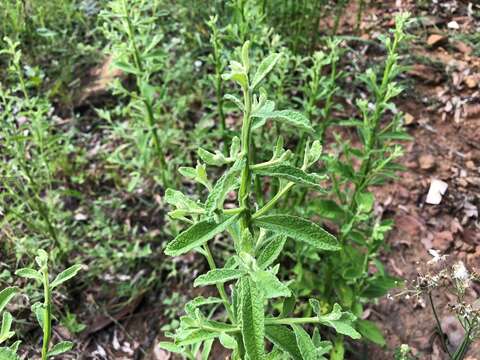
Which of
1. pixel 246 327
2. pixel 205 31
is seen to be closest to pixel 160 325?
pixel 246 327

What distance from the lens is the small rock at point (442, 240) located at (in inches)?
106

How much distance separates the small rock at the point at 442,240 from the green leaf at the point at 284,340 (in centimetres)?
164

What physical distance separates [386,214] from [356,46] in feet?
4.43

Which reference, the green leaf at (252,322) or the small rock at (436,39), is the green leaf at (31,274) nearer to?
the green leaf at (252,322)

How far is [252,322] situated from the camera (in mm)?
1103

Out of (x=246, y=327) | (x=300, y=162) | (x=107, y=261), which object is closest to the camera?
(x=246, y=327)

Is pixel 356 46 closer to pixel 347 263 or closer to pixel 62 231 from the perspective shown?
pixel 347 263

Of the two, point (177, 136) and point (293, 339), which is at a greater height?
point (293, 339)

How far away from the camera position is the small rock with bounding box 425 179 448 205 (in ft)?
9.34

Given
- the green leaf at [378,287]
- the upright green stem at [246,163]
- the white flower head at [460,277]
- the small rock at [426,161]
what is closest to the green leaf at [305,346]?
the upright green stem at [246,163]

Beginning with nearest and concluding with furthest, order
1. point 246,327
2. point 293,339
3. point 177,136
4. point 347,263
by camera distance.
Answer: point 246,327
point 293,339
point 347,263
point 177,136

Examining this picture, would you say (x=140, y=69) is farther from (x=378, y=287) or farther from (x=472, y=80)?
(x=472, y=80)

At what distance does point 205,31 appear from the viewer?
11.8ft

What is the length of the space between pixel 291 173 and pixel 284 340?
445 millimetres
